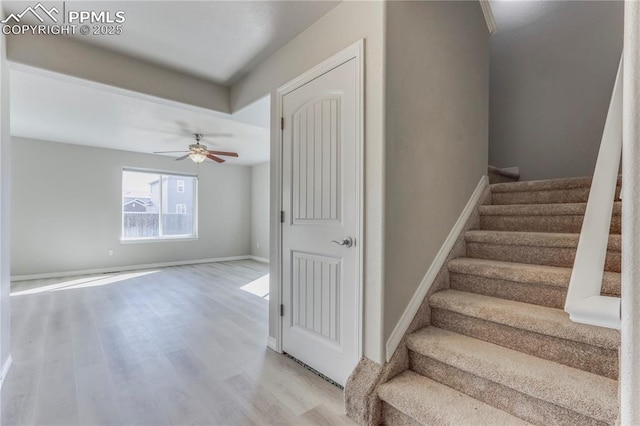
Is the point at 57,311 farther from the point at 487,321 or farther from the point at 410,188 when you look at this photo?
the point at 487,321

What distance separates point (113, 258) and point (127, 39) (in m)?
5.20

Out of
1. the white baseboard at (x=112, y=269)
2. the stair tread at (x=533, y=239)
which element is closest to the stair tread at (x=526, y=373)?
the stair tread at (x=533, y=239)

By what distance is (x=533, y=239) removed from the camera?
201cm

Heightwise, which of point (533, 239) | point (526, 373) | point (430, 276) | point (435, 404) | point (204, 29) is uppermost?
point (204, 29)

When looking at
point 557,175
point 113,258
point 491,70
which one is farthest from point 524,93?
point 113,258

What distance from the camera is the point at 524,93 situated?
3.55 meters

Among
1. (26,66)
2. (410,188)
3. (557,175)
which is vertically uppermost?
(26,66)

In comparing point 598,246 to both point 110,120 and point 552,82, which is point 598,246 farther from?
point 110,120

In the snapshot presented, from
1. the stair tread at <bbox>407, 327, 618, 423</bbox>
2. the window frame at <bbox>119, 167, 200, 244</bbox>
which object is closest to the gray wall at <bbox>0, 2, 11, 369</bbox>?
the stair tread at <bbox>407, 327, 618, 423</bbox>

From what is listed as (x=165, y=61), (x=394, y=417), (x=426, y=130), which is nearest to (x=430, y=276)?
(x=394, y=417)

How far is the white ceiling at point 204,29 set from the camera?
80.1 inches

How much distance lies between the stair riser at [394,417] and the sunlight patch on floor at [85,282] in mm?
5110

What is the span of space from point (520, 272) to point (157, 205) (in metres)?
7.08

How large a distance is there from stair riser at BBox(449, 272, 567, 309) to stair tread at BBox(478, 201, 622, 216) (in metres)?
0.71
